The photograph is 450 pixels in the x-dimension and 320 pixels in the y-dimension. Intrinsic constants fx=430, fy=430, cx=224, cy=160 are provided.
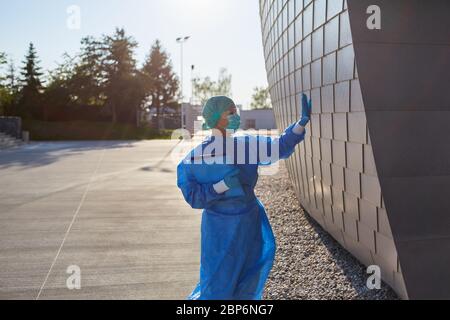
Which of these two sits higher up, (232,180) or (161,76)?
(161,76)

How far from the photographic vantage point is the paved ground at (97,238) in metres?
3.73

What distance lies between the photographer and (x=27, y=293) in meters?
3.56

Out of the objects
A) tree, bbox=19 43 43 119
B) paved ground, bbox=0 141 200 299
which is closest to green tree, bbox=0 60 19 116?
tree, bbox=19 43 43 119

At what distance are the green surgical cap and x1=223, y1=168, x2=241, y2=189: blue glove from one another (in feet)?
1.09

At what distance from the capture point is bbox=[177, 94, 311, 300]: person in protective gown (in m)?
2.61

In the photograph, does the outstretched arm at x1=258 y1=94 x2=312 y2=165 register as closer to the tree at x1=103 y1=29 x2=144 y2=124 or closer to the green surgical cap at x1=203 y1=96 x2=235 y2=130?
the green surgical cap at x1=203 y1=96 x2=235 y2=130

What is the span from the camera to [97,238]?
5195mm

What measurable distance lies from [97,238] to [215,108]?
3222 mm

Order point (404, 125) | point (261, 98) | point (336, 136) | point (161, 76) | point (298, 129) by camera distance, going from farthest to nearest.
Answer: point (261, 98)
point (161, 76)
point (336, 136)
point (404, 125)
point (298, 129)

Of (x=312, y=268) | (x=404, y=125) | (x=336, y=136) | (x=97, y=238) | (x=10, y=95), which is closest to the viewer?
(x=404, y=125)

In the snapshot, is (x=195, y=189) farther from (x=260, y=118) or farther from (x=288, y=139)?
(x=260, y=118)

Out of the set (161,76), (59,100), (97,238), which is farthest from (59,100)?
(97,238)

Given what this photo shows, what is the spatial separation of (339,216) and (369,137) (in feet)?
4.43

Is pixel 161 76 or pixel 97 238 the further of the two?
pixel 161 76
